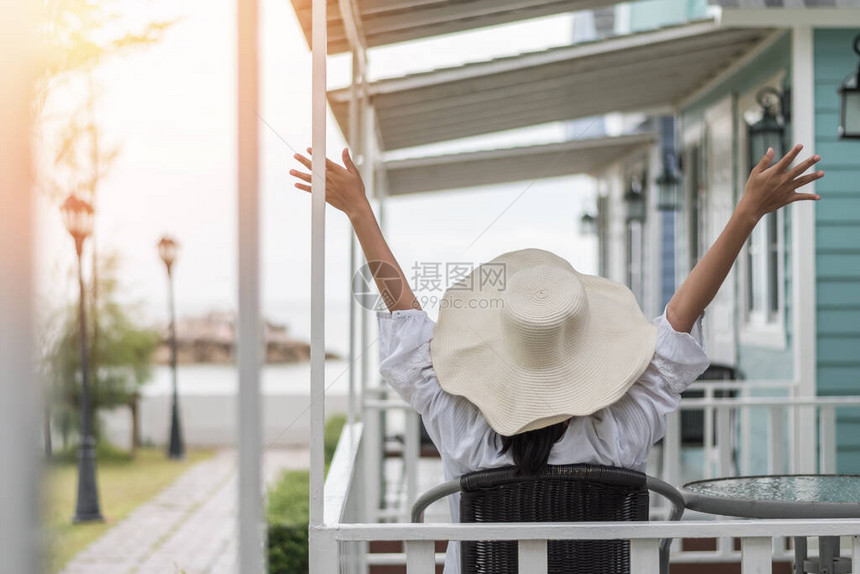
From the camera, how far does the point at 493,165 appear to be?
21.2ft

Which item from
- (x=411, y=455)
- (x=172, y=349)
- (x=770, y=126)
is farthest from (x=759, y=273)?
(x=172, y=349)

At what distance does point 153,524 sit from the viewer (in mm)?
15867

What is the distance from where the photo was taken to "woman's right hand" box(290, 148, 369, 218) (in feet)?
5.57

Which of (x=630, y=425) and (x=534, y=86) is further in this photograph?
(x=534, y=86)

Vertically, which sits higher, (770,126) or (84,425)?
(770,126)

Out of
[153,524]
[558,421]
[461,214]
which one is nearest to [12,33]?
[558,421]

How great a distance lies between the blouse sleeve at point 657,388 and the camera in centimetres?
166

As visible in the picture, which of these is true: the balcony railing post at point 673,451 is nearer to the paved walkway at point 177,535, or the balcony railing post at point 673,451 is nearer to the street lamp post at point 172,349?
the paved walkway at point 177,535

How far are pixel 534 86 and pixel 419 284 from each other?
3.02m

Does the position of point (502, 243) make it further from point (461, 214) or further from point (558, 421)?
point (558, 421)

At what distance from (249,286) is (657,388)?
81 centimetres

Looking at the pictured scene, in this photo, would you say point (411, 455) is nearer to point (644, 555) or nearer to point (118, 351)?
point (644, 555)

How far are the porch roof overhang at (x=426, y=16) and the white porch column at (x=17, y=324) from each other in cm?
204

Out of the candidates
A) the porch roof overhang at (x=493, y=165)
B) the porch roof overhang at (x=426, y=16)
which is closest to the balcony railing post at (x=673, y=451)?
the porch roof overhang at (x=426, y=16)
